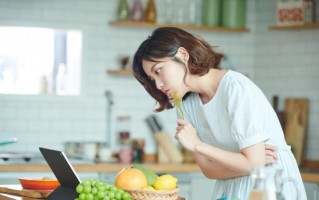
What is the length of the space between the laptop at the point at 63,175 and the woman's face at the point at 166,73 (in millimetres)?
546

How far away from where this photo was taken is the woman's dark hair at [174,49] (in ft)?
10.9

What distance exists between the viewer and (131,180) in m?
3.18

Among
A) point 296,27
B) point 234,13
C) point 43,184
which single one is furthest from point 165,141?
point 43,184

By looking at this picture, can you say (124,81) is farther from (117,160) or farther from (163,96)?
(163,96)

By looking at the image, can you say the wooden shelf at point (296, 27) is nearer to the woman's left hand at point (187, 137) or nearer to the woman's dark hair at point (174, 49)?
the woman's dark hair at point (174, 49)

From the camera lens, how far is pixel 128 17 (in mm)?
7223

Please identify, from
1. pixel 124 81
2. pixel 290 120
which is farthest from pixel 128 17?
pixel 290 120

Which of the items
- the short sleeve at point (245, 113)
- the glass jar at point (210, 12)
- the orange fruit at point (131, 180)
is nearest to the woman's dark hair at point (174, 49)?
the short sleeve at point (245, 113)

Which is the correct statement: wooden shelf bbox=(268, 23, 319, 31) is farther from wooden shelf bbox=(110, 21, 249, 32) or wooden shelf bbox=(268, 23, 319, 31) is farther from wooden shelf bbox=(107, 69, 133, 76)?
wooden shelf bbox=(107, 69, 133, 76)

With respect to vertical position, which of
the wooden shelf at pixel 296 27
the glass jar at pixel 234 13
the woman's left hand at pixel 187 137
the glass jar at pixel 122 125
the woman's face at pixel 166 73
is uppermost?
the glass jar at pixel 234 13

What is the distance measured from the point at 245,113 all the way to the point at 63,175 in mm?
930

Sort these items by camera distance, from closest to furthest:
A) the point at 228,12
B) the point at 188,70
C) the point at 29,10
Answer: the point at 188,70 < the point at 29,10 < the point at 228,12

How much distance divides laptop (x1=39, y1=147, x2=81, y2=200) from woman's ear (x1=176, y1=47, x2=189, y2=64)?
692mm

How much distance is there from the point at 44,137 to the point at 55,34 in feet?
3.21
